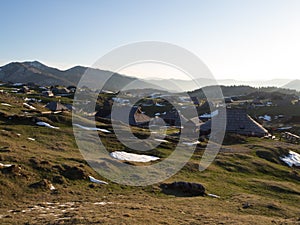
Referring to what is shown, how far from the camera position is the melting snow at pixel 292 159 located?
55.2 meters

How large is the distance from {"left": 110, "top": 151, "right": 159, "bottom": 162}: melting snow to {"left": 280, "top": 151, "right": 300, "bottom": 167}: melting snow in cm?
2612

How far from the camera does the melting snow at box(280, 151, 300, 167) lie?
55.2m

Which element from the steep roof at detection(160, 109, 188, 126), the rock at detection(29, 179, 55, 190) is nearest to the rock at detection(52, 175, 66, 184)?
the rock at detection(29, 179, 55, 190)

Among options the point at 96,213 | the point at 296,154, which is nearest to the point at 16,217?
the point at 96,213

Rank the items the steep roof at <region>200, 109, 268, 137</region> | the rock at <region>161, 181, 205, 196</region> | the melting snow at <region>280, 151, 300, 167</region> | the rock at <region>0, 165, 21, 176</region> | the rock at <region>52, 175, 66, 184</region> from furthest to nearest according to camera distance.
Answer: the steep roof at <region>200, 109, 268, 137</region> → the melting snow at <region>280, 151, 300, 167</region> → the rock at <region>161, 181, 205, 196</region> → the rock at <region>52, 175, 66, 184</region> → the rock at <region>0, 165, 21, 176</region>

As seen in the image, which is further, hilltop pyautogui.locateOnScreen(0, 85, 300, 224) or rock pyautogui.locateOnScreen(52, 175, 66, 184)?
rock pyautogui.locateOnScreen(52, 175, 66, 184)

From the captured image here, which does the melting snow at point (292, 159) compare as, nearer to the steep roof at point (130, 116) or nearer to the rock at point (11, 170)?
the steep roof at point (130, 116)

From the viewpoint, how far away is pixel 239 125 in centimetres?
8225

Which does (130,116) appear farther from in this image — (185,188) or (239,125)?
(185,188)

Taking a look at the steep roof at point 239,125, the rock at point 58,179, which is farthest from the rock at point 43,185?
the steep roof at point 239,125

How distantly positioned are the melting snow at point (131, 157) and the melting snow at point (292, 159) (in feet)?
85.7

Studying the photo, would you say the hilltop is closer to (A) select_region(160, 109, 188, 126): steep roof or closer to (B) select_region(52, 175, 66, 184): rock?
(B) select_region(52, 175, 66, 184): rock

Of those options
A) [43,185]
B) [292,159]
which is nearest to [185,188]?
[43,185]

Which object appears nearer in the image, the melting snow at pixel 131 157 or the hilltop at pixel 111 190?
the hilltop at pixel 111 190
